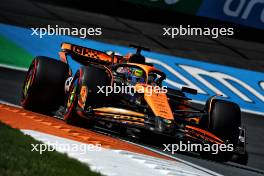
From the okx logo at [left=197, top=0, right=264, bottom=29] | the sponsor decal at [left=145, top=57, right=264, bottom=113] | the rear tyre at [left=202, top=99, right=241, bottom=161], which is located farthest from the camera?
the okx logo at [left=197, top=0, right=264, bottom=29]

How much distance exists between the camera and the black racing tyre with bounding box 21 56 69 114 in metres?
11.9

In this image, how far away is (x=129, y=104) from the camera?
11.5m

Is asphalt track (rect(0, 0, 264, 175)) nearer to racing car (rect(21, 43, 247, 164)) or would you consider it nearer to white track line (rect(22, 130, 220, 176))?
racing car (rect(21, 43, 247, 164))

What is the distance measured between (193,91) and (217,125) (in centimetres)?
98

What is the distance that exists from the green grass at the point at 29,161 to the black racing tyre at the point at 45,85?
393 cm

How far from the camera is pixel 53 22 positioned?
1973cm

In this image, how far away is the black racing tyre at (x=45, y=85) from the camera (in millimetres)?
11914

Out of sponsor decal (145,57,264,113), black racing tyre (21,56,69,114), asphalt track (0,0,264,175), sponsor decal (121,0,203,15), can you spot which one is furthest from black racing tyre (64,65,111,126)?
sponsor decal (121,0,203,15)

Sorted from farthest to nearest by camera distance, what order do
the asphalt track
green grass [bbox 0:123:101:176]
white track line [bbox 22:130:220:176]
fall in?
the asphalt track → white track line [bbox 22:130:220:176] → green grass [bbox 0:123:101:176]

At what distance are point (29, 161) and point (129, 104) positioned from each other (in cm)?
477

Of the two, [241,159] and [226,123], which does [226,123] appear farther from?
[241,159]

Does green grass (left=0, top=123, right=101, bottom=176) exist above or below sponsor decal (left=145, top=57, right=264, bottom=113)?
below

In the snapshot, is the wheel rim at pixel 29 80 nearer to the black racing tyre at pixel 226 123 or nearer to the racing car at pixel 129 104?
the racing car at pixel 129 104

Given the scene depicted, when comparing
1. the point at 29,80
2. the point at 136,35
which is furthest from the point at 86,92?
the point at 136,35
